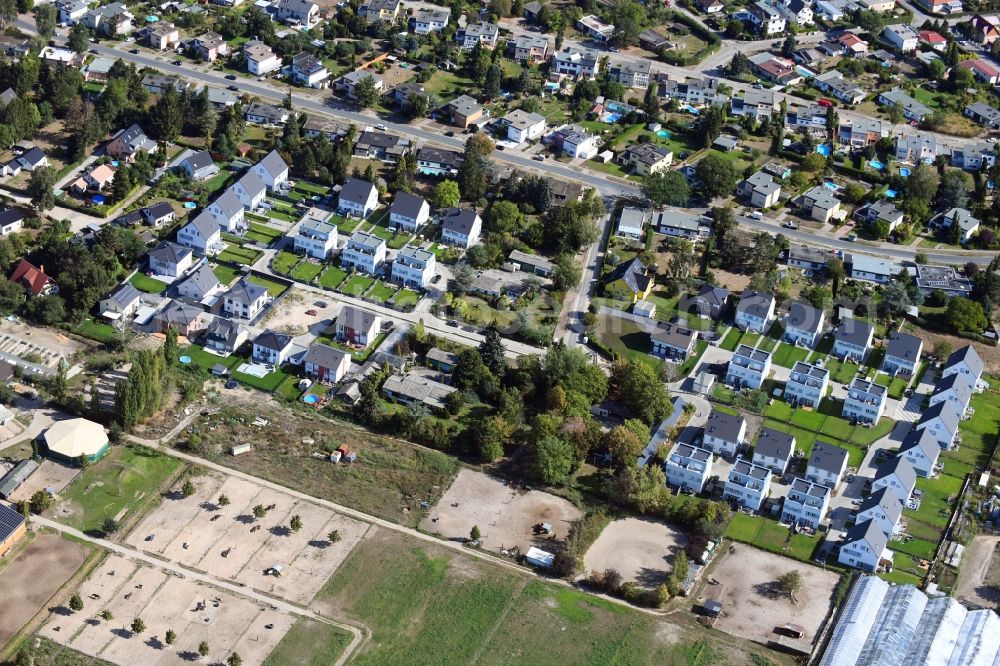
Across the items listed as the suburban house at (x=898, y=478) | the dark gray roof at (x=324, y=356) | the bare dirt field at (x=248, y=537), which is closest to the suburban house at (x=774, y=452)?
the suburban house at (x=898, y=478)

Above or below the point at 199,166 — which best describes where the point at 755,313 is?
above

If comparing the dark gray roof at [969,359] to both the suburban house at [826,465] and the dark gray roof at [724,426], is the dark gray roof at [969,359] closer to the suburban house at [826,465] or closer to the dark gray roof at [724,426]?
the suburban house at [826,465]

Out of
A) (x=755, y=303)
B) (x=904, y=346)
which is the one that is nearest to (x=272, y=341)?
(x=755, y=303)

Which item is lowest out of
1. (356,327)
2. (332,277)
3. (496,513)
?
(496,513)

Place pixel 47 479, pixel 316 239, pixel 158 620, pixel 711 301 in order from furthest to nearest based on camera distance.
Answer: pixel 316 239 < pixel 711 301 < pixel 47 479 < pixel 158 620

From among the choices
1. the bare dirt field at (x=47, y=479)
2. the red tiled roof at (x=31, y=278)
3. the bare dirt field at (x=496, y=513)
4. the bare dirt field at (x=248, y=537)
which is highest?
the red tiled roof at (x=31, y=278)

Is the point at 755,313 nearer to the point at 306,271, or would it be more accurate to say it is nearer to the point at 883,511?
the point at 883,511

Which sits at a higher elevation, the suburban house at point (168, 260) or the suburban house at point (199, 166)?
the suburban house at point (199, 166)
